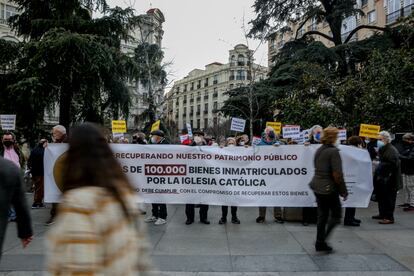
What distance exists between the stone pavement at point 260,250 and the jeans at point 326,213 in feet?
1.02

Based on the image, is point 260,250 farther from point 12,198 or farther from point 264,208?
point 12,198

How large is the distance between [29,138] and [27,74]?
9.52ft

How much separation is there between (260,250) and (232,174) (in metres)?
2.51

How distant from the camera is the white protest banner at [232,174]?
847cm

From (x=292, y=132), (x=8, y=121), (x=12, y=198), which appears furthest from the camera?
(x=8, y=121)

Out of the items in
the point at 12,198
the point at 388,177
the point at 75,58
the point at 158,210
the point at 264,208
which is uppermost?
the point at 75,58

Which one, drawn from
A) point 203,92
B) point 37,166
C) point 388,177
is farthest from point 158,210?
point 203,92

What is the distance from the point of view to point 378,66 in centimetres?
1644

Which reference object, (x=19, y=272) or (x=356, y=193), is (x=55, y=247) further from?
(x=356, y=193)

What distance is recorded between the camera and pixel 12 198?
3.31 m

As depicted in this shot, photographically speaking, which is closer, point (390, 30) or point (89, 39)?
point (89, 39)

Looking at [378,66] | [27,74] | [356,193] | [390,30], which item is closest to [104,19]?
[27,74]

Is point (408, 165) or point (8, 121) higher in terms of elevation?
point (8, 121)

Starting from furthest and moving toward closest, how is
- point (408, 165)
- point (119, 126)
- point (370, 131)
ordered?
point (119, 126)
point (370, 131)
point (408, 165)
